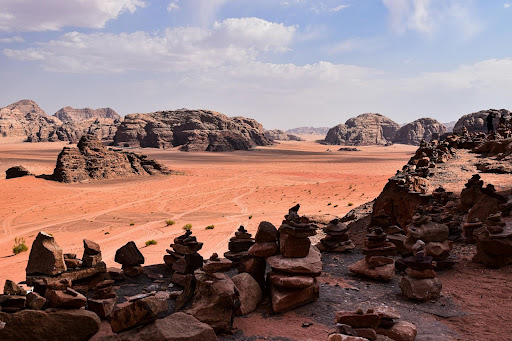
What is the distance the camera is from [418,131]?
5546 inches

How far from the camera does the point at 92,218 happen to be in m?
23.7

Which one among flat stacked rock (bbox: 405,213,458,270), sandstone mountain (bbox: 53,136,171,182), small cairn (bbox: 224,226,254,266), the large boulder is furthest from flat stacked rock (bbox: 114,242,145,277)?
sandstone mountain (bbox: 53,136,171,182)

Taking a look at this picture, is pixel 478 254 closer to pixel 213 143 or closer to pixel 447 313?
pixel 447 313

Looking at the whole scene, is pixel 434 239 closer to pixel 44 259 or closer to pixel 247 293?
pixel 247 293

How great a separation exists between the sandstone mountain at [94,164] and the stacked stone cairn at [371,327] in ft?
132

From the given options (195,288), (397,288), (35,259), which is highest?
(35,259)

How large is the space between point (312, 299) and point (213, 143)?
95.1m

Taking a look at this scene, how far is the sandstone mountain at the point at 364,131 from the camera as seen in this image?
141 metres

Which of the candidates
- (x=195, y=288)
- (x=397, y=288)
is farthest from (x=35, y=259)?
(x=397, y=288)

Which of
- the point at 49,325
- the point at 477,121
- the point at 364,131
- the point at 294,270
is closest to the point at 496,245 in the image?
the point at 294,270

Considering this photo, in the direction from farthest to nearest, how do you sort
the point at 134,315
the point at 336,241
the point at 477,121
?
the point at 477,121 → the point at 336,241 → the point at 134,315

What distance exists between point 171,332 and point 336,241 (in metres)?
8.25

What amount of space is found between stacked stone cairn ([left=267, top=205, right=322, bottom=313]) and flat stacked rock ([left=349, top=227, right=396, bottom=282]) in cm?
178

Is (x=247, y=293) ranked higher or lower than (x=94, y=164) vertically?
lower
